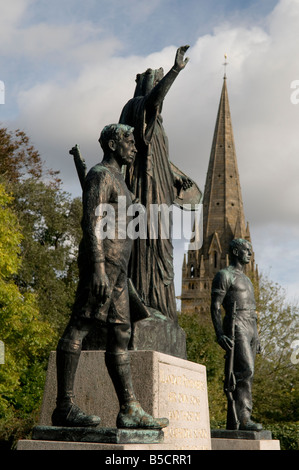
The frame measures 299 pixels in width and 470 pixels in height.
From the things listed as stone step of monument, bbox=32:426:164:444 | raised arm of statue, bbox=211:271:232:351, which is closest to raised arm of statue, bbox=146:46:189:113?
raised arm of statue, bbox=211:271:232:351

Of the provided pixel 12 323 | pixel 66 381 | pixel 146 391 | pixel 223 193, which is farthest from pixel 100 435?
pixel 223 193

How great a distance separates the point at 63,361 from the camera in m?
5.09

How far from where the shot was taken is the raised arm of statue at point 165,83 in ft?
24.5

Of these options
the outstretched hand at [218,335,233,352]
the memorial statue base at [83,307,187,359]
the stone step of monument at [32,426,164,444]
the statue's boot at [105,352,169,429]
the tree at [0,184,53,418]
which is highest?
the tree at [0,184,53,418]

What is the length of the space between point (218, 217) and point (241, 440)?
78636mm

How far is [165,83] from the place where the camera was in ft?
24.8

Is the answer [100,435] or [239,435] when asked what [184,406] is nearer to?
[100,435]

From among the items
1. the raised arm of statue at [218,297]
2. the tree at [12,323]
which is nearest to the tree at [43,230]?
the tree at [12,323]

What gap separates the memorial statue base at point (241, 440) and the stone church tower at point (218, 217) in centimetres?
7328

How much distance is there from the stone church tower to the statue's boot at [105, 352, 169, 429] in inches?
3043

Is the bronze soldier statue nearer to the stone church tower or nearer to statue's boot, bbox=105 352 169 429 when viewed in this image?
statue's boot, bbox=105 352 169 429

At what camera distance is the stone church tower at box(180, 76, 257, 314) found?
277 feet

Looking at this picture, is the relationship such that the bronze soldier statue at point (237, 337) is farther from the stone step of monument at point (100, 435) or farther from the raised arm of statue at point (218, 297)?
the stone step of monument at point (100, 435)
